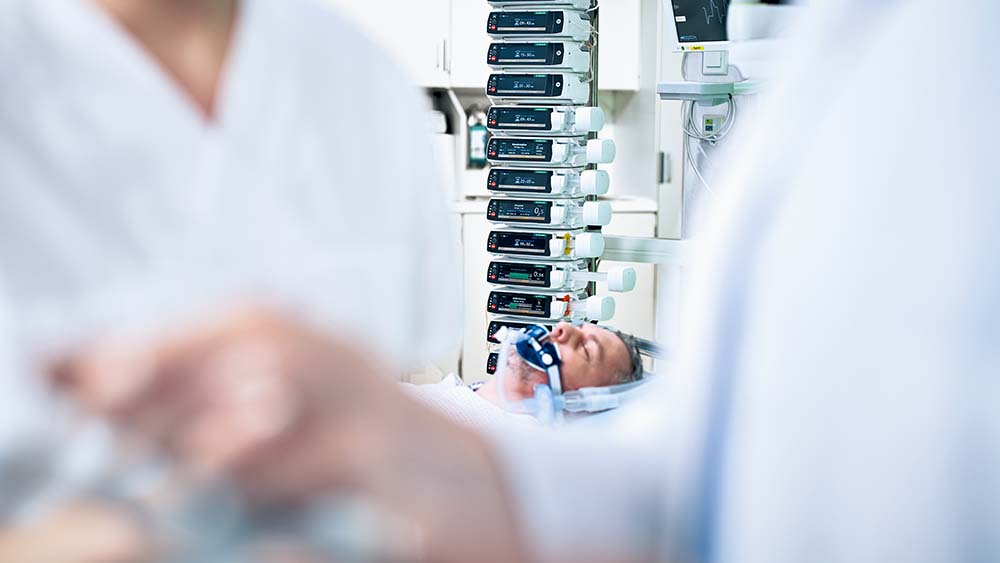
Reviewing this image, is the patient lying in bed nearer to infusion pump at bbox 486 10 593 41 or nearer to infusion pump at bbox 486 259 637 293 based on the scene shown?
infusion pump at bbox 486 259 637 293

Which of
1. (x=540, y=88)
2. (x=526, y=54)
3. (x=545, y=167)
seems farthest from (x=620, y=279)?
(x=526, y=54)

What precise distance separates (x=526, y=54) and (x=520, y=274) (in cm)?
73

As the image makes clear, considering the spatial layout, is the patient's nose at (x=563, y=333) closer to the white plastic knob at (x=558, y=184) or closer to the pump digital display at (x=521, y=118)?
the white plastic knob at (x=558, y=184)

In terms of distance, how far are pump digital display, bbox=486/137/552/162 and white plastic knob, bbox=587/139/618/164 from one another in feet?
0.44

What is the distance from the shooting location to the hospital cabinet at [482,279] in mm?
4266

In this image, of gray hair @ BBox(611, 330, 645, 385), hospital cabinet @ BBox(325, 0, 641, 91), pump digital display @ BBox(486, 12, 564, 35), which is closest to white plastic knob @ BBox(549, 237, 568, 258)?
gray hair @ BBox(611, 330, 645, 385)

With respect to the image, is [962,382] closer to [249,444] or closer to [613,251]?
[249,444]

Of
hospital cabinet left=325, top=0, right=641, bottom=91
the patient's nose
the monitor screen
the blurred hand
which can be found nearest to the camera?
the blurred hand

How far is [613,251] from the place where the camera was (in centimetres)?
310

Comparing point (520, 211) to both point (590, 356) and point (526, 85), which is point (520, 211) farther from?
point (590, 356)

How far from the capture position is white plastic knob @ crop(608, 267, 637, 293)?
3.07 metres

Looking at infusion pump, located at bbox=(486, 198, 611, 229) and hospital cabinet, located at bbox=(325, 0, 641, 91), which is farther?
hospital cabinet, located at bbox=(325, 0, 641, 91)

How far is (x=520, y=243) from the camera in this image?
3.20 meters

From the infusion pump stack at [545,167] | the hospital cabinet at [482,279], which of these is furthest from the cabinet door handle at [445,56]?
the infusion pump stack at [545,167]
